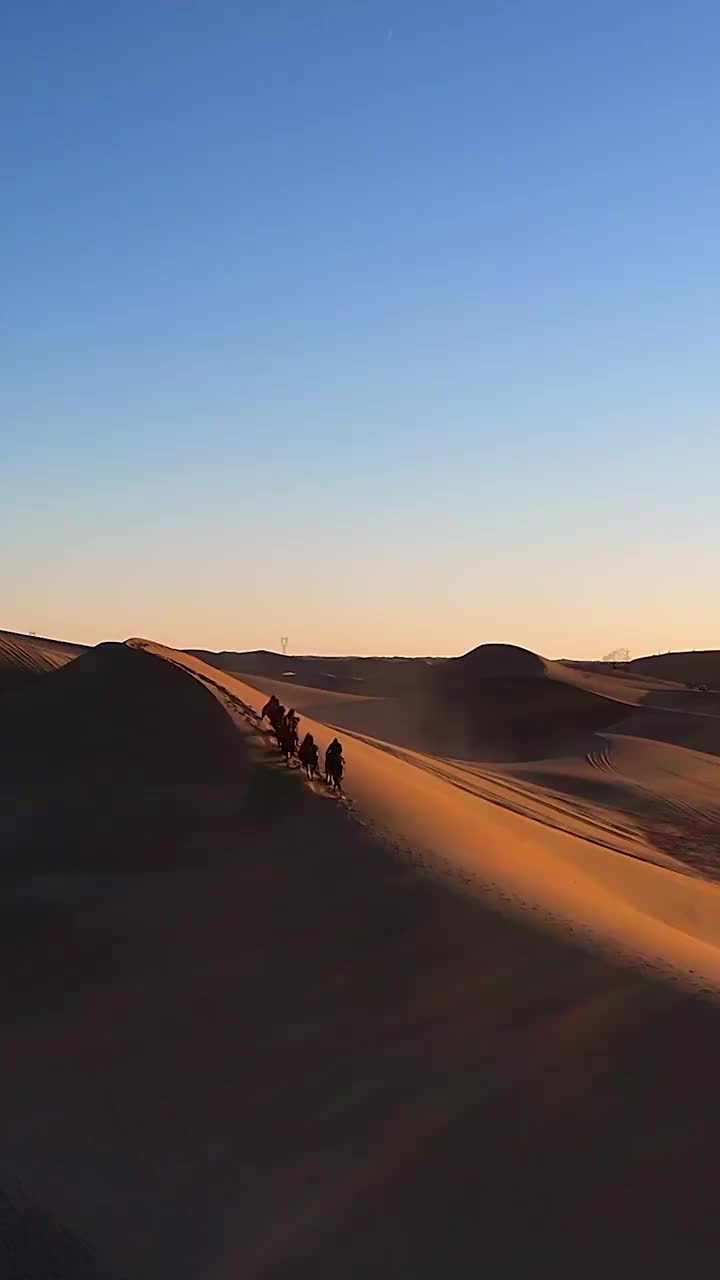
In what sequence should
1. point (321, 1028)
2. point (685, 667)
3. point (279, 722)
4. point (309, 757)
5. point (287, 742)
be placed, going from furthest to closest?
point (685, 667), point (279, 722), point (287, 742), point (309, 757), point (321, 1028)

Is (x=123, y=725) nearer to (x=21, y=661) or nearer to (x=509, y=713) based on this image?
(x=21, y=661)

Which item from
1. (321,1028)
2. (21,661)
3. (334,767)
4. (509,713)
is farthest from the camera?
(509,713)

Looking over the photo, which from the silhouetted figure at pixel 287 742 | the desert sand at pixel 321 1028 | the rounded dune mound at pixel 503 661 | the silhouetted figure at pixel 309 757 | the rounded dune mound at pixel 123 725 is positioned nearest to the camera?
the desert sand at pixel 321 1028

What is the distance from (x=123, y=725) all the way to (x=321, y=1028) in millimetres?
8693

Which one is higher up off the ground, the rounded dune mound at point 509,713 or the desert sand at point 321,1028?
the rounded dune mound at point 509,713

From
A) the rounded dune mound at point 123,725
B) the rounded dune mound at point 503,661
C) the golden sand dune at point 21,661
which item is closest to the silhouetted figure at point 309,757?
the rounded dune mound at point 123,725

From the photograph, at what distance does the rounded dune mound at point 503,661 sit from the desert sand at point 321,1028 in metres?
36.2

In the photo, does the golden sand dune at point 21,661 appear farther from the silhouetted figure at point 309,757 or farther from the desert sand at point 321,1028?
the silhouetted figure at point 309,757

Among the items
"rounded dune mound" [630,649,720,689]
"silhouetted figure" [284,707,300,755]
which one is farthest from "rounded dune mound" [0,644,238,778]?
"rounded dune mound" [630,649,720,689]

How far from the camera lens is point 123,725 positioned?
53.7 ft

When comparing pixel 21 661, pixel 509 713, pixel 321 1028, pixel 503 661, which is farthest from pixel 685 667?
pixel 321 1028

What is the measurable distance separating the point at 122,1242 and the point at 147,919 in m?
4.38

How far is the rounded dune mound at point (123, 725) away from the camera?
15.2 metres

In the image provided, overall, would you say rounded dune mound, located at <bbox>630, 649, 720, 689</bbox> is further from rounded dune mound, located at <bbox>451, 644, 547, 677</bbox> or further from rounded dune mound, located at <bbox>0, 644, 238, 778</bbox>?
rounded dune mound, located at <bbox>0, 644, 238, 778</bbox>
